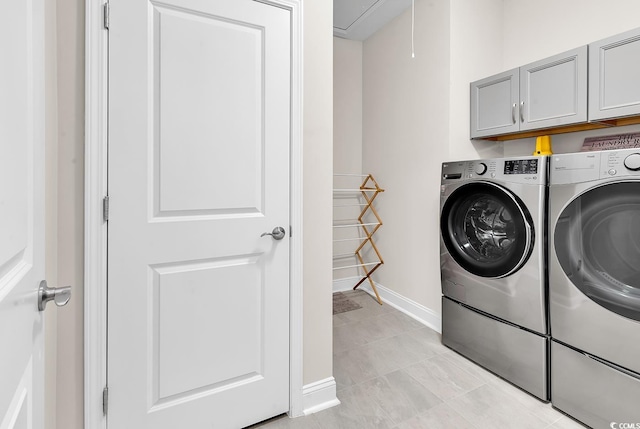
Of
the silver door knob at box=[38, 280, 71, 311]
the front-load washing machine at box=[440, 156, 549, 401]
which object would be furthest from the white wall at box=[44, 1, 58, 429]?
the front-load washing machine at box=[440, 156, 549, 401]

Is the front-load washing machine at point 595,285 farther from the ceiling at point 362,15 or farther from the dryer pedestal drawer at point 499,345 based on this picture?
the ceiling at point 362,15

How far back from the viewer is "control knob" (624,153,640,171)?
4.42ft

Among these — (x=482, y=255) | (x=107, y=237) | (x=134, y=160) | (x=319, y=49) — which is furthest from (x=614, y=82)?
(x=107, y=237)

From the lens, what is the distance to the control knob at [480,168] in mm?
1966

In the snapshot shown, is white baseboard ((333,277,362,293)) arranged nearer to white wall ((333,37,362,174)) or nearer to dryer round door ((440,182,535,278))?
white wall ((333,37,362,174))

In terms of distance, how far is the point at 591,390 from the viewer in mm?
1522

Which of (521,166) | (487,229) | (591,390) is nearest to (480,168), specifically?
(521,166)

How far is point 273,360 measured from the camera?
1.57 m

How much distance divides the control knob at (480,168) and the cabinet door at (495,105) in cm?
51

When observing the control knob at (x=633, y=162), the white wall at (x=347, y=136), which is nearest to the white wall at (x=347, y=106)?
the white wall at (x=347, y=136)

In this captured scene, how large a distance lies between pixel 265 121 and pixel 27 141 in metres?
0.99

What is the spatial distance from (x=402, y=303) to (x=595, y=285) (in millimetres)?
1671

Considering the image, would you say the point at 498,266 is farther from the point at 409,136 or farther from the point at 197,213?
the point at 197,213

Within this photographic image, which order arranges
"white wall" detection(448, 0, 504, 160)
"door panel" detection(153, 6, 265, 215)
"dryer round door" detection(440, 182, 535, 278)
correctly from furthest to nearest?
"white wall" detection(448, 0, 504, 160) → "dryer round door" detection(440, 182, 535, 278) → "door panel" detection(153, 6, 265, 215)
